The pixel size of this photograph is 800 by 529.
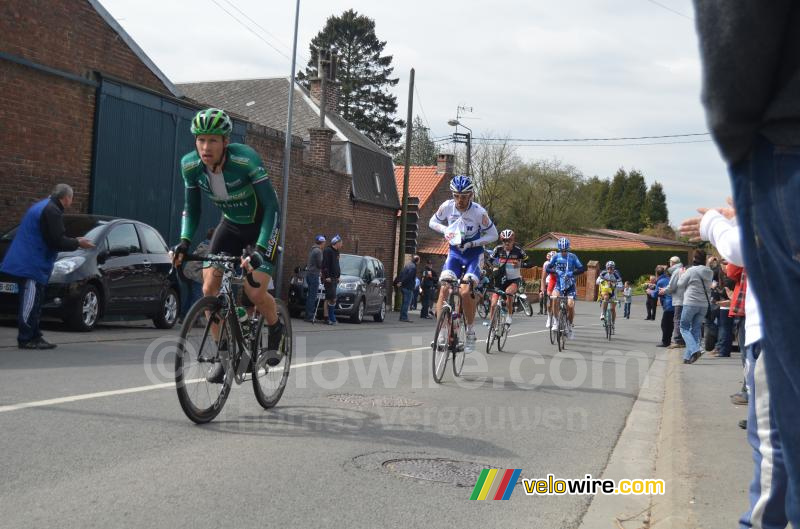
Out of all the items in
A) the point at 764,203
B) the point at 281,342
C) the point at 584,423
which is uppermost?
the point at 764,203

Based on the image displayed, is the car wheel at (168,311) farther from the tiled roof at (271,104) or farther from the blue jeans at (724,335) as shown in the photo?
the tiled roof at (271,104)

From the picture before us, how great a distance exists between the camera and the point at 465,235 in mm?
10297

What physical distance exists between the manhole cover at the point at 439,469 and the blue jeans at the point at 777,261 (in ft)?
11.9

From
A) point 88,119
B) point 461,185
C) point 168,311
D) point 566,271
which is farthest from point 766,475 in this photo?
point 88,119

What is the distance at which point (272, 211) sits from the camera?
6.50 metres

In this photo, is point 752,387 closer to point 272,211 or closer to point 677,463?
point 677,463

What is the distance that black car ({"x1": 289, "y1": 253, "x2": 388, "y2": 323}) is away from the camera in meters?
23.4

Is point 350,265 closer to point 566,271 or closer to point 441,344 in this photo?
point 566,271

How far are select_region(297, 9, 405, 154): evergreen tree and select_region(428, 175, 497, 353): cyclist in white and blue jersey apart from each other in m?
67.5

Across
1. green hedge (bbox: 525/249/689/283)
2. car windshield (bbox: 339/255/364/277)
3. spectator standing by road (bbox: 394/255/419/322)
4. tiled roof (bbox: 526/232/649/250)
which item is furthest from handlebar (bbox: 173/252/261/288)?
green hedge (bbox: 525/249/689/283)

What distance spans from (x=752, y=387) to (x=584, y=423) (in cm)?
474

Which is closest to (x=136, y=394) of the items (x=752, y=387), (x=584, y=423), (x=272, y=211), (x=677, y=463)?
(x=272, y=211)

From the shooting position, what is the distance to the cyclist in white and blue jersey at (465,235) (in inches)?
405

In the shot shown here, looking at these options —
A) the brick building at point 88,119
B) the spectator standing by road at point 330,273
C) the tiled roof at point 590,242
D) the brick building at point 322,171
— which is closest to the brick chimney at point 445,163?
the tiled roof at point 590,242
